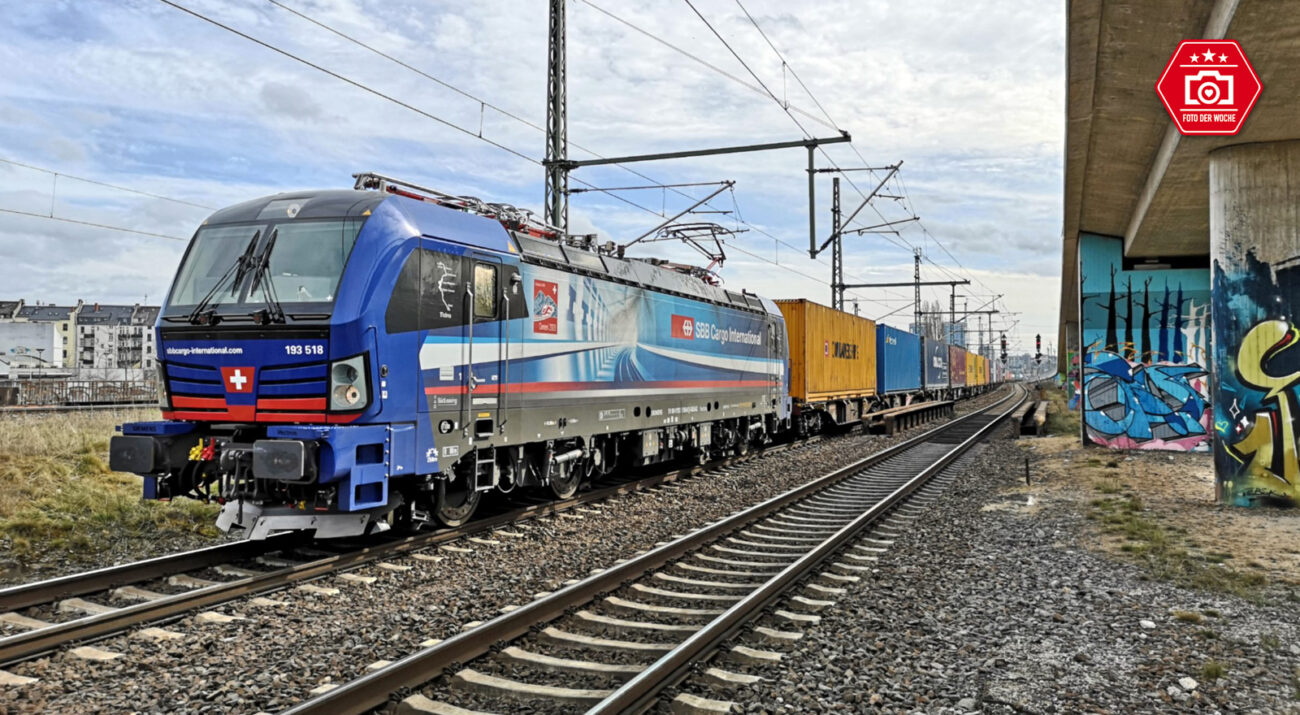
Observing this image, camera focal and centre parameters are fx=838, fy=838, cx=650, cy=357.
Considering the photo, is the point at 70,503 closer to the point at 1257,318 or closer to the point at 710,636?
the point at 710,636

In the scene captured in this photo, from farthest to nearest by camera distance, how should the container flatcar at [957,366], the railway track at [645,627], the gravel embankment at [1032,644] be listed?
the container flatcar at [957,366] → the gravel embankment at [1032,644] → the railway track at [645,627]

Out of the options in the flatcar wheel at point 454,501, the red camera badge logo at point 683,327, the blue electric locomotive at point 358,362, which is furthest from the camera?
the red camera badge logo at point 683,327

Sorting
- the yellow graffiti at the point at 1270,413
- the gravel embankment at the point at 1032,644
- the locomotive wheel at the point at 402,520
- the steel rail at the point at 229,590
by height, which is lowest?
the gravel embankment at the point at 1032,644

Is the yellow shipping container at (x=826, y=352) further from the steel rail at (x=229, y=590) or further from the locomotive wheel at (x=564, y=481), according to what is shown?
the steel rail at (x=229, y=590)

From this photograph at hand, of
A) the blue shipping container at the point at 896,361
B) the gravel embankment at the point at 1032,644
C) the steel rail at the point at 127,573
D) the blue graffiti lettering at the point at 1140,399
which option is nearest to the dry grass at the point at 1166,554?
the gravel embankment at the point at 1032,644

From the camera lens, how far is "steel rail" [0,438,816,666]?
18.1 feet

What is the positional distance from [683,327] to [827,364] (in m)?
10.4

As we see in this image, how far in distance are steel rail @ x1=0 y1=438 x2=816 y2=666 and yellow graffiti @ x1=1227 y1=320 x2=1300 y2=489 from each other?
31.7 ft

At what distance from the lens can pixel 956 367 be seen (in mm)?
50062

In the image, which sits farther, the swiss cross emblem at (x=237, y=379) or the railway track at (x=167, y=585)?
the swiss cross emblem at (x=237, y=379)

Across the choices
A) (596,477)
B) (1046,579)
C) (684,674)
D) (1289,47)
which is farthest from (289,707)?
(1289,47)

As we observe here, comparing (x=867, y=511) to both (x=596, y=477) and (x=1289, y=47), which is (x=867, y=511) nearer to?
(x=596, y=477)

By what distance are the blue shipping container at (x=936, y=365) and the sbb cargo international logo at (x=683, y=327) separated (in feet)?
85.8

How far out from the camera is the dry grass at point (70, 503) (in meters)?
9.17
